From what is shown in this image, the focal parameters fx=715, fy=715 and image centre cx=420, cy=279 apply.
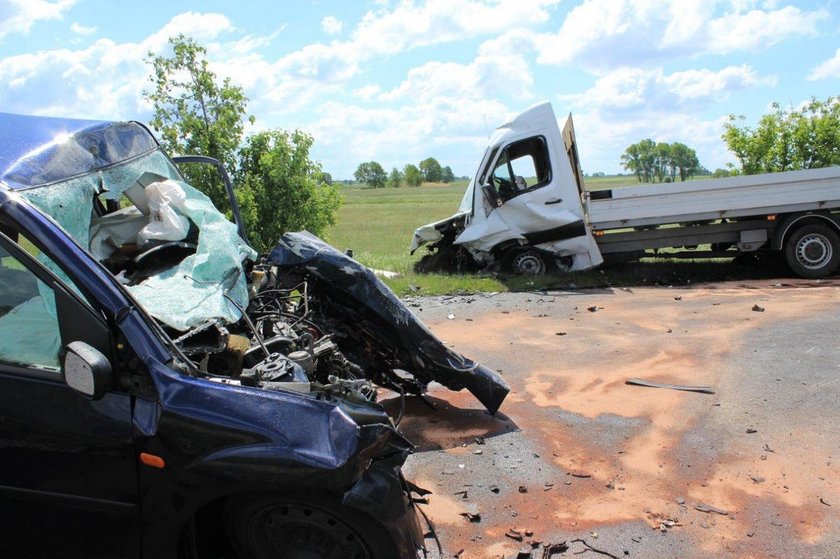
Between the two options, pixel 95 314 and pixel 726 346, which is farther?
pixel 726 346

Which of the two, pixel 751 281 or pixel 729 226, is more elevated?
pixel 729 226

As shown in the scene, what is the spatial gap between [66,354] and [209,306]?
45.1 inches

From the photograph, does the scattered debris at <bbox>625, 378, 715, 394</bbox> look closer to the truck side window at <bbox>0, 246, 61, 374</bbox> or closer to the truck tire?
the truck side window at <bbox>0, 246, 61, 374</bbox>

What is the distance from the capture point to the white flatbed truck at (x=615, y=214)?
12.4 metres

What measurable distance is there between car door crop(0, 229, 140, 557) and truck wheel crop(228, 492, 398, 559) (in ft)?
1.59

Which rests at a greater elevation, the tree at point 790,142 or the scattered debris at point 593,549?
the tree at point 790,142

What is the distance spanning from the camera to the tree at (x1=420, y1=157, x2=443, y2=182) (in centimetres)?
13000

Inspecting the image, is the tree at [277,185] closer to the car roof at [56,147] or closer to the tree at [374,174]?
the car roof at [56,147]

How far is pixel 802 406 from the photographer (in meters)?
5.85

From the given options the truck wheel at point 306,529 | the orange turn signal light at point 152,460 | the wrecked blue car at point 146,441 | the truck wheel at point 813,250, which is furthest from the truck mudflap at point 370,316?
the truck wheel at point 813,250

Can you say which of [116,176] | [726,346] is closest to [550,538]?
[116,176]

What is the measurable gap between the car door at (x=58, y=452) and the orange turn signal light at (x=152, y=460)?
0.16 feet

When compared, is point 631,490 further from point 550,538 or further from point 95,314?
point 95,314

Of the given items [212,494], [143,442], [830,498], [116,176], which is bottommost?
[830,498]
